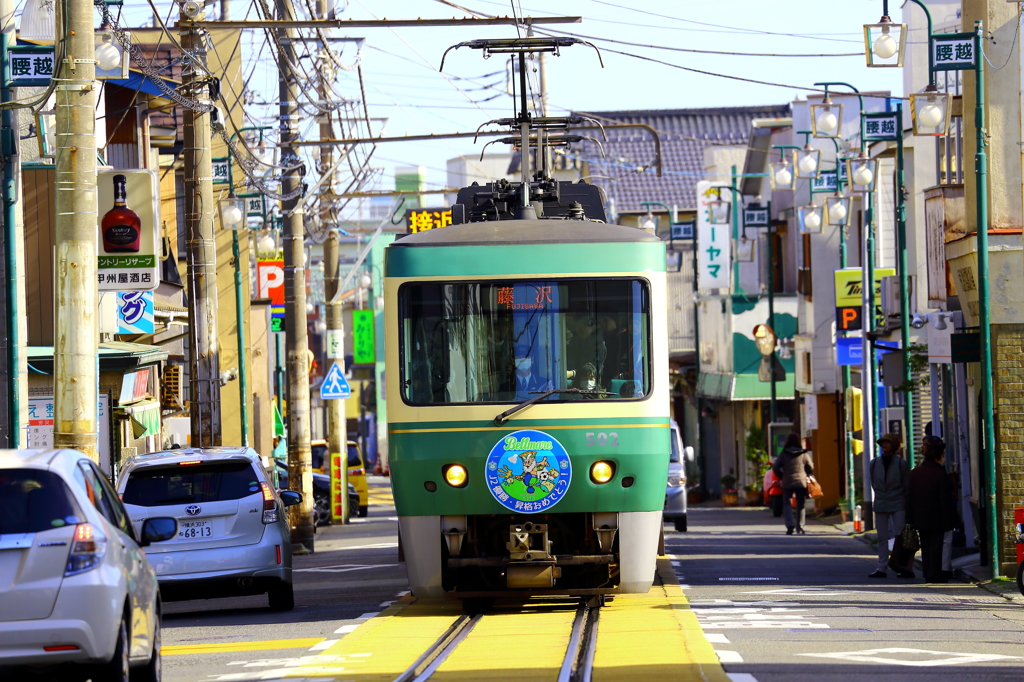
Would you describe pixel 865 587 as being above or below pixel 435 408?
below

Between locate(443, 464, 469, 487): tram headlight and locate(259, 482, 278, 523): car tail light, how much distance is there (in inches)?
106

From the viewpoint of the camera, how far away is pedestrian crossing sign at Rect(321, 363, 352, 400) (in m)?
31.1

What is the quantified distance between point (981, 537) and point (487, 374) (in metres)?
8.07

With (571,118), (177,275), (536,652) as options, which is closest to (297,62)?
(177,275)

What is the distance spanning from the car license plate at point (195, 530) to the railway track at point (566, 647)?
2759 millimetres

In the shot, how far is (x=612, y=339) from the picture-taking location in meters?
13.3

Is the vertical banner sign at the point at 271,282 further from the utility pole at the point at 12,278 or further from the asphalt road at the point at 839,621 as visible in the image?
the utility pole at the point at 12,278

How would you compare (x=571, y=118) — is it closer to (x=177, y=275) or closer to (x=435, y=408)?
(x=435, y=408)

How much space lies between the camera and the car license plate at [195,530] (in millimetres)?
14906

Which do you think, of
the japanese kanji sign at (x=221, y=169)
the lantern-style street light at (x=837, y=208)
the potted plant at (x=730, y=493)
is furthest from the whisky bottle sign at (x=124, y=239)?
the potted plant at (x=730, y=493)

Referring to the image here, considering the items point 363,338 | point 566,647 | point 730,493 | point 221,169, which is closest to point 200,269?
point 221,169

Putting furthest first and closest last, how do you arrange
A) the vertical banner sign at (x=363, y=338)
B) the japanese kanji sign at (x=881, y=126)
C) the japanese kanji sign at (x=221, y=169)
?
1. the vertical banner sign at (x=363, y=338)
2. the japanese kanji sign at (x=221, y=169)
3. the japanese kanji sign at (x=881, y=126)

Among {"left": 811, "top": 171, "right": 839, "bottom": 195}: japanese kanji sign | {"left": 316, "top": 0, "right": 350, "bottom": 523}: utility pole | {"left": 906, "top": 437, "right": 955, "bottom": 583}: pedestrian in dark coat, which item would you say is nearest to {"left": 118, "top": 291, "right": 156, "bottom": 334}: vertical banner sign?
{"left": 316, "top": 0, "right": 350, "bottom": 523}: utility pole

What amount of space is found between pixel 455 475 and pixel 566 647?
7.44 ft
